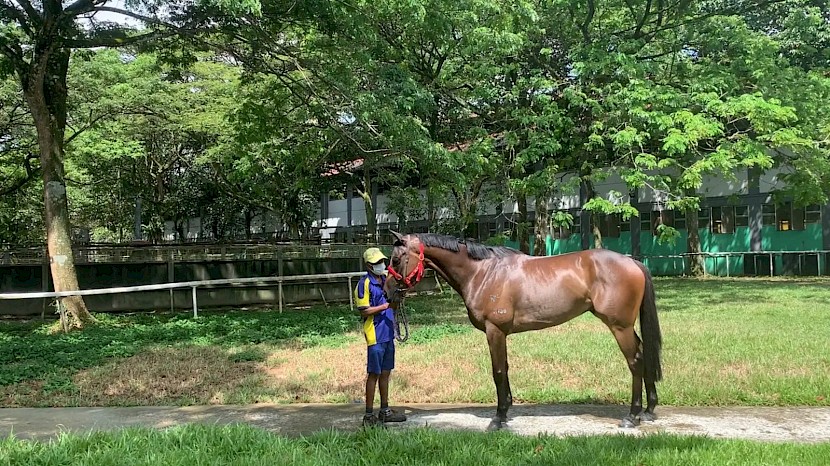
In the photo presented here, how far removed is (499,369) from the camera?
6035 millimetres

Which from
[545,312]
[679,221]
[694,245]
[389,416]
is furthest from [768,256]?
[389,416]

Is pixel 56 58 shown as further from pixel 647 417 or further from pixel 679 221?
pixel 679 221

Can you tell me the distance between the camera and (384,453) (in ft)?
16.1

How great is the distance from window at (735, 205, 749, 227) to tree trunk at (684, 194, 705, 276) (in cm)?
175

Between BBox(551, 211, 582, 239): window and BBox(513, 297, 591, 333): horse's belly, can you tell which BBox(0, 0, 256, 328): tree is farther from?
BBox(551, 211, 582, 239): window

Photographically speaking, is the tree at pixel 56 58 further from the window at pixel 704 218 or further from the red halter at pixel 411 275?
the window at pixel 704 218

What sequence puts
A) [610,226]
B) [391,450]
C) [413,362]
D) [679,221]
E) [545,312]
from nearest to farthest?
[391,450], [545,312], [413,362], [679,221], [610,226]

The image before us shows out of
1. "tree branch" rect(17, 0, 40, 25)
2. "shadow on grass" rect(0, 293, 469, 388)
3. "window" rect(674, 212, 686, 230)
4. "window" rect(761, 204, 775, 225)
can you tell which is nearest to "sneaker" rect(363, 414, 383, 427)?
"shadow on grass" rect(0, 293, 469, 388)

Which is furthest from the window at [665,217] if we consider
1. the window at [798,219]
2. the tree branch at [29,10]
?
the tree branch at [29,10]

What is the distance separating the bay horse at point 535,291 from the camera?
599 cm

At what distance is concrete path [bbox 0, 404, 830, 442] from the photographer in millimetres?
5684

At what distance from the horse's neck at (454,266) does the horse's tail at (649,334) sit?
153 cm

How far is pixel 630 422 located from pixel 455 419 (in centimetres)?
154

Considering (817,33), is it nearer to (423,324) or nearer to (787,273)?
(787,273)
